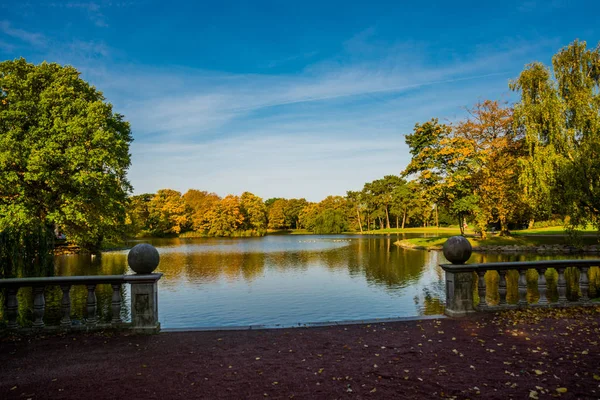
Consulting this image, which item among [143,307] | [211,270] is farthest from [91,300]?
[211,270]

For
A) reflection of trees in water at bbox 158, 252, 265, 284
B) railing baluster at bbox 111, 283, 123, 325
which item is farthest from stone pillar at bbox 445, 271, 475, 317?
reflection of trees in water at bbox 158, 252, 265, 284

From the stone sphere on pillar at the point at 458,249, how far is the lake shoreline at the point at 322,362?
Answer: 1262 mm

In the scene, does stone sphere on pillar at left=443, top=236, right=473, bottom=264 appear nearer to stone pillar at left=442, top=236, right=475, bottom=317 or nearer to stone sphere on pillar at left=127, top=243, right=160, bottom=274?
stone pillar at left=442, top=236, right=475, bottom=317

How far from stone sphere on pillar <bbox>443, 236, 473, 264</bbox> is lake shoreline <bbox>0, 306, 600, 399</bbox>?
1.26m

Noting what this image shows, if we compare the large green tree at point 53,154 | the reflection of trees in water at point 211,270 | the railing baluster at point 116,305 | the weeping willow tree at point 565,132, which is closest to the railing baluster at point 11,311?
the railing baluster at point 116,305

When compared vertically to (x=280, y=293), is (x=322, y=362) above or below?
above

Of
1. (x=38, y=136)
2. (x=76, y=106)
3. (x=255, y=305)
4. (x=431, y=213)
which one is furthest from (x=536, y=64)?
(x=431, y=213)

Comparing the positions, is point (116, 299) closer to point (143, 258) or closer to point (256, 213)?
point (143, 258)

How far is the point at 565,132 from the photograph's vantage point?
22.9 metres

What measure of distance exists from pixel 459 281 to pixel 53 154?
2121 centimetres

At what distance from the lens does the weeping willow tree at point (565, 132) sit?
2008cm

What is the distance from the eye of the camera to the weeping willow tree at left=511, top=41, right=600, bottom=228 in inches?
790

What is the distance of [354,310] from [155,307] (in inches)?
324

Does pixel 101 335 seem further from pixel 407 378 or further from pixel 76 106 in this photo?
pixel 76 106
